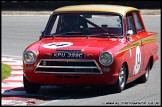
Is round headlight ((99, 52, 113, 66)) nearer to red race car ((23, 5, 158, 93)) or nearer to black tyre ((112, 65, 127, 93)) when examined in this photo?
red race car ((23, 5, 158, 93))

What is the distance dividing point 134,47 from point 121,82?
0.89 metres

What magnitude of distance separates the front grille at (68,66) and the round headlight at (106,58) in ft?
0.38

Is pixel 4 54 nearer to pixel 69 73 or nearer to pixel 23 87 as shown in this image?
pixel 23 87

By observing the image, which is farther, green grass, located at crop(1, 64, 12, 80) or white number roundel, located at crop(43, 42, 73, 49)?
green grass, located at crop(1, 64, 12, 80)

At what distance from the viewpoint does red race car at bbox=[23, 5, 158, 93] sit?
968 centimetres

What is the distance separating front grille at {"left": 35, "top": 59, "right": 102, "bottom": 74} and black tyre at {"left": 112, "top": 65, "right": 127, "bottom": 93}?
0.46 meters

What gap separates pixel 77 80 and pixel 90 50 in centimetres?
54

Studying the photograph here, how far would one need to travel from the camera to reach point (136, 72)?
1098 cm

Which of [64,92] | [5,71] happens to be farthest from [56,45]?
[5,71]

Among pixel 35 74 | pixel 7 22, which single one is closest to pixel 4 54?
pixel 35 74

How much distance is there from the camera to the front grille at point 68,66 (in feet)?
31.7

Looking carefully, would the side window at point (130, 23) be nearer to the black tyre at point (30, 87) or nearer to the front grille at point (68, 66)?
the front grille at point (68, 66)

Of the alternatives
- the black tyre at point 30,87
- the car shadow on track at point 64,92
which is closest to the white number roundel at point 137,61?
the car shadow on track at point 64,92

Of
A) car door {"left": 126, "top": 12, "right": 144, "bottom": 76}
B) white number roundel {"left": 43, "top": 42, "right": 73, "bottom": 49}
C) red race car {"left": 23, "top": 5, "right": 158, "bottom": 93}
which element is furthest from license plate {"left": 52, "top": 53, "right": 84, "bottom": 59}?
car door {"left": 126, "top": 12, "right": 144, "bottom": 76}
